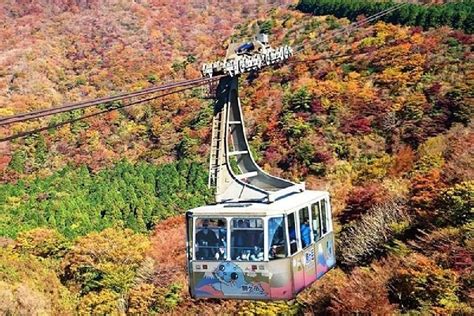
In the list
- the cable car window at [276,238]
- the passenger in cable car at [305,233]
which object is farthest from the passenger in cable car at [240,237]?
the passenger in cable car at [305,233]

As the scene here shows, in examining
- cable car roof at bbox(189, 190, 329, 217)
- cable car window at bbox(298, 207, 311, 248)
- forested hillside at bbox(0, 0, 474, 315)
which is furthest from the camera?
forested hillside at bbox(0, 0, 474, 315)

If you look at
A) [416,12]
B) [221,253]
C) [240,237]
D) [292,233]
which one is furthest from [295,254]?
[416,12]

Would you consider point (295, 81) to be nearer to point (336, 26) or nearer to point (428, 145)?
point (336, 26)

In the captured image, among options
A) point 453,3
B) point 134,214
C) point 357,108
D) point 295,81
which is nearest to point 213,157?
point 134,214

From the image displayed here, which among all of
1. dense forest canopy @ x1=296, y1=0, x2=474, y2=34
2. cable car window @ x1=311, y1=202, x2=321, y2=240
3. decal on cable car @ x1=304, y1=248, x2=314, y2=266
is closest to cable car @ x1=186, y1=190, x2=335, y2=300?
decal on cable car @ x1=304, y1=248, x2=314, y2=266

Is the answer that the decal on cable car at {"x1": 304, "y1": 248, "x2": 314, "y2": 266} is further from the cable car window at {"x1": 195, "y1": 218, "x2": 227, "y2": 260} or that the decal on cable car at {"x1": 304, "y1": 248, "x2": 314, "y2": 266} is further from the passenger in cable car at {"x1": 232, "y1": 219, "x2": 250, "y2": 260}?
the cable car window at {"x1": 195, "y1": 218, "x2": 227, "y2": 260}

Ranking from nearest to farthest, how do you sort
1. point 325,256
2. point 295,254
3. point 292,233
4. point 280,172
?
point 292,233
point 295,254
point 325,256
point 280,172

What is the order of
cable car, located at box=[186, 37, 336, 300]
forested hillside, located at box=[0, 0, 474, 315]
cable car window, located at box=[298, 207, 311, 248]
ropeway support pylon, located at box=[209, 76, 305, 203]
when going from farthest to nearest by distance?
forested hillside, located at box=[0, 0, 474, 315], ropeway support pylon, located at box=[209, 76, 305, 203], cable car window, located at box=[298, 207, 311, 248], cable car, located at box=[186, 37, 336, 300]

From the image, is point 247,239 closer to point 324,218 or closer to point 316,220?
point 316,220
